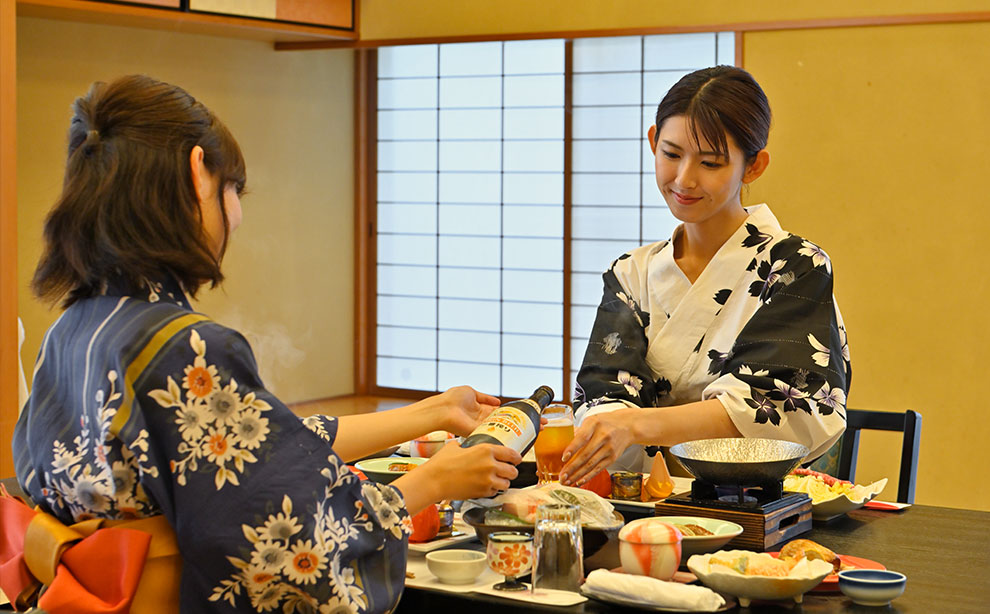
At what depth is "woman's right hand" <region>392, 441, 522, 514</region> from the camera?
167 centimetres

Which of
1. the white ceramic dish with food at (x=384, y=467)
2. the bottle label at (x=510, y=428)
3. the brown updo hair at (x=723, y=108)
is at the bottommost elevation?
the white ceramic dish with food at (x=384, y=467)

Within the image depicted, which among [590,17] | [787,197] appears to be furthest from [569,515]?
[590,17]

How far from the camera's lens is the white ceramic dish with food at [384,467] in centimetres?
201

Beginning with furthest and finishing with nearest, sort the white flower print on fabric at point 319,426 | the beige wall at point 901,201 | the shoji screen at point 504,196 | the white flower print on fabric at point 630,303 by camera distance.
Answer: the shoji screen at point 504,196, the beige wall at point 901,201, the white flower print on fabric at point 630,303, the white flower print on fabric at point 319,426

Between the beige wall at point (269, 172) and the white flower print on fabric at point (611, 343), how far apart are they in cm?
388

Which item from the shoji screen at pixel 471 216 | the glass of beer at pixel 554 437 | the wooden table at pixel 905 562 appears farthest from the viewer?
the shoji screen at pixel 471 216

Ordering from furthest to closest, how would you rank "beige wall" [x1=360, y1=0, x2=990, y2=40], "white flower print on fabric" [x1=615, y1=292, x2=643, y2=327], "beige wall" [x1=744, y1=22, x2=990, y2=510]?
1. "beige wall" [x1=360, y1=0, x2=990, y2=40]
2. "beige wall" [x1=744, y1=22, x2=990, y2=510]
3. "white flower print on fabric" [x1=615, y1=292, x2=643, y2=327]

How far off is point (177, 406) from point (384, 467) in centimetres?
80

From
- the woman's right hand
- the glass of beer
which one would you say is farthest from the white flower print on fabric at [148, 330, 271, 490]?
the glass of beer

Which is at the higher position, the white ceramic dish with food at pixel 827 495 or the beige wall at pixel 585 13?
the beige wall at pixel 585 13

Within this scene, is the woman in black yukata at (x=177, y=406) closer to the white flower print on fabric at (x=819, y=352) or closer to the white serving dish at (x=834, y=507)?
the white serving dish at (x=834, y=507)

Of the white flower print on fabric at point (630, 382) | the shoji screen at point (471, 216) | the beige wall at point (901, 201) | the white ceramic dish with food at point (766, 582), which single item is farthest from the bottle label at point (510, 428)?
the shoji screen at point (471, 216)

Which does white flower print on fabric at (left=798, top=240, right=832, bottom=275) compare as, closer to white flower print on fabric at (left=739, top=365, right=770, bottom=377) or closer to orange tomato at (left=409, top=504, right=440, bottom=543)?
white flower print on fabric at (left=739, top=365, right=770, bottom=377)

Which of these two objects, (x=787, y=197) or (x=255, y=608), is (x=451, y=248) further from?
(x=255, y=608)
